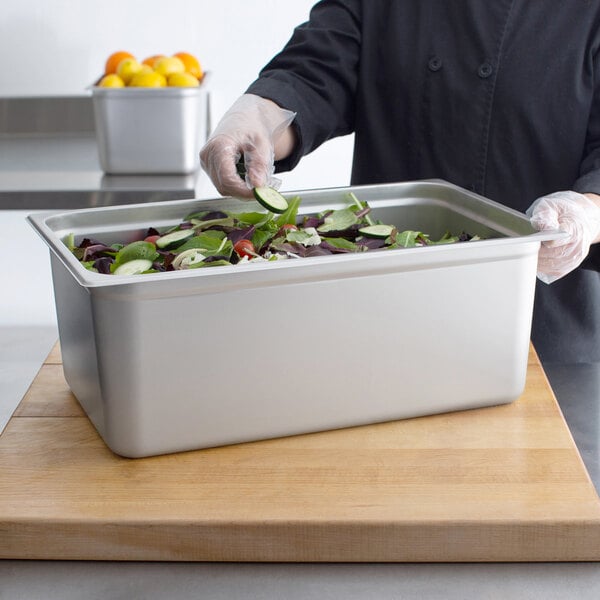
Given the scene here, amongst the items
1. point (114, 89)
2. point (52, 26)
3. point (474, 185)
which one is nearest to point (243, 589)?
point (474, 185)

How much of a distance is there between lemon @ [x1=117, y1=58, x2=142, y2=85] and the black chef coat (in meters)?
0.74

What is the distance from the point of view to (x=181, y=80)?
201cm

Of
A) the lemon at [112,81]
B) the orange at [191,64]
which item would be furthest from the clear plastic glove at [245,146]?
the orange at [191,64]

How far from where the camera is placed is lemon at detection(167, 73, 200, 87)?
6.59 feet

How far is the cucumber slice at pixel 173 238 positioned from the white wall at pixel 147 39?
1.48 metres

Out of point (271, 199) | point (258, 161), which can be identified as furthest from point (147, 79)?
point (271, 199)

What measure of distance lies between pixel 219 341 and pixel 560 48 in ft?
2.48

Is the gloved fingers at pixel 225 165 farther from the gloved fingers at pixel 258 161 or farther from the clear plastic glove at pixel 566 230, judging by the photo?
the clear plastic glove at pixel 566 230

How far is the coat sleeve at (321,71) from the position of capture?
1.30m

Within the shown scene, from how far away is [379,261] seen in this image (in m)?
0.80

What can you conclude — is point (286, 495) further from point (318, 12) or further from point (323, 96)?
point (318, 12)

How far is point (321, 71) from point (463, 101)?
22 centimetres

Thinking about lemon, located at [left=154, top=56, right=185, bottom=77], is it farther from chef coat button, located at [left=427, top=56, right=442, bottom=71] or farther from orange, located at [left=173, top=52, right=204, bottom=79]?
chef coat button, located at [left=427, top=56, right=442, bottom=71]

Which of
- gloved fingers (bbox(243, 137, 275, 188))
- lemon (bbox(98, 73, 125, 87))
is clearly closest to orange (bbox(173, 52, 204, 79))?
lemon (bbox(98, 73, 125, 87))
